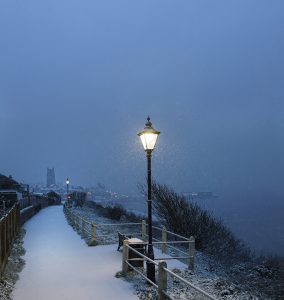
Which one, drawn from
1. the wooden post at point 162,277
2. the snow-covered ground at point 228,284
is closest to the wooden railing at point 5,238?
the snow-covered ground at point 228,284

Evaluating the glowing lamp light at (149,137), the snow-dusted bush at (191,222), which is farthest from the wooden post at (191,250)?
the snow-dusted bush at (191,222)

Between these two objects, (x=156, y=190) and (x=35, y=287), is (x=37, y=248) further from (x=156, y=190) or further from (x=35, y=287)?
(x=156, y=190)

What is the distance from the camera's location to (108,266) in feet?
46.5

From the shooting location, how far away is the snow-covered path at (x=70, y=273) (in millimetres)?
10703

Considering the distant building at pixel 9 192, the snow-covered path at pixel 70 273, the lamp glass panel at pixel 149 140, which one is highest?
the lamp glass panel at pixel 149 140

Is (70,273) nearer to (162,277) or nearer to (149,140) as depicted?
(149,140)

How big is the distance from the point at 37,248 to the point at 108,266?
546 cm

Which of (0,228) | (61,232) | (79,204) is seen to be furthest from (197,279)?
(79,204)

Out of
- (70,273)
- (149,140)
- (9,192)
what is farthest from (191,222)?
(9,192)

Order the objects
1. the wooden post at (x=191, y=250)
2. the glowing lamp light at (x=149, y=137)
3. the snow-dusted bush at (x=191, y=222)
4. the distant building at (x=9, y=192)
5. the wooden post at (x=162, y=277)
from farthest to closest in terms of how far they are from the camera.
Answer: the distant building at (x=9, y=192) → the snow-dusted bush at (x=191, y=222) → the wooden post at (x=191, y=250) → the glowing lamp light at (x=149, y=137) → the wooden post at (x=162, y=277)

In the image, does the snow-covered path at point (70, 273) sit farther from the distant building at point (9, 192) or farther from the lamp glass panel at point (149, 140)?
the distant building at point (9, 192)

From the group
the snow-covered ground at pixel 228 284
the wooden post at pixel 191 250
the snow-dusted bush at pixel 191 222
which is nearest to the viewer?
the snow-covered ground at pixel 228 284

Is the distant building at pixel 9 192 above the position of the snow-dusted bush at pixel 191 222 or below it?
above

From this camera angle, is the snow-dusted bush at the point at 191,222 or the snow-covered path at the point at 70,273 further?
the snow-dusted bush at the point at 191,222
